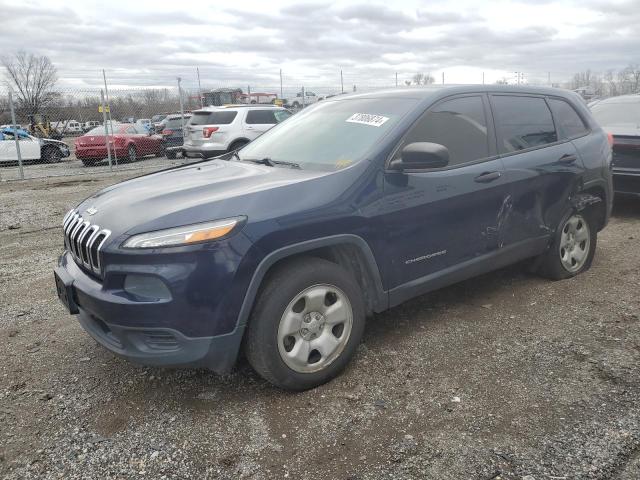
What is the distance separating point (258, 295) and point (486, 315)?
200 cm

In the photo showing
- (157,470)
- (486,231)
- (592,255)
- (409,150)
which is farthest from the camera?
(592,255)

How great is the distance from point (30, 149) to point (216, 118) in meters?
8.38

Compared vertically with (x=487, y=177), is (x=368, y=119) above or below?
above

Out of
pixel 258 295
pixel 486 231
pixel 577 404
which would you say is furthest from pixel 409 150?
pixel 577 404

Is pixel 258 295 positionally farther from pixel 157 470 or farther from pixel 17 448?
pixel 17 448

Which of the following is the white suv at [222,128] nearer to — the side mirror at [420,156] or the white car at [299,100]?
the side mirror at [420,156]

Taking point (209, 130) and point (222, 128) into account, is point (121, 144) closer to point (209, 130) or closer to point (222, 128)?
point (209, 130)

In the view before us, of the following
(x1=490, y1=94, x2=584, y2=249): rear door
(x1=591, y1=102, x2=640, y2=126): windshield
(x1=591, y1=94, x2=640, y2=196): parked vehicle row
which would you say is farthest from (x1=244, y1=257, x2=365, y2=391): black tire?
(x1=591, y1=102, x2=640, y2=126): windshield

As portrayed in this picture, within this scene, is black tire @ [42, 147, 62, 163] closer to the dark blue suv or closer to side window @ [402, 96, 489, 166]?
the dark blue suv

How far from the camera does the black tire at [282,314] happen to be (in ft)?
9.11

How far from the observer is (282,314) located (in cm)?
281

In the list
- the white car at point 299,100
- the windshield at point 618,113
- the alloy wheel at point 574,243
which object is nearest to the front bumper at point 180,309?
the alloy wheel at point 574,243

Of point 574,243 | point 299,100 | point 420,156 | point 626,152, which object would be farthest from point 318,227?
point 299,100

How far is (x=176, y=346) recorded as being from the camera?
267 centimetres
